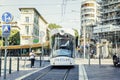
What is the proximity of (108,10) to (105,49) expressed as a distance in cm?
5660

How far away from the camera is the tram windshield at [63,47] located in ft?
102

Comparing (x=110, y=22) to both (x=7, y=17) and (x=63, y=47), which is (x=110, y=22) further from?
(x=7, y=17)

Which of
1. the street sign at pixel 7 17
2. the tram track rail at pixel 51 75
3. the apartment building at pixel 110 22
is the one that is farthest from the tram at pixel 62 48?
the apartment building at pixel 110 22

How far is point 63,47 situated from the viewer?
31.4 m

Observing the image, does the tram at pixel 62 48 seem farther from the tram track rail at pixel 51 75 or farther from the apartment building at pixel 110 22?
the apartment building at pixel 110 22

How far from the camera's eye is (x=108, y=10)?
117 m

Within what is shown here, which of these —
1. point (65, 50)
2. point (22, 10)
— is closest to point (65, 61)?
point (65, 50)

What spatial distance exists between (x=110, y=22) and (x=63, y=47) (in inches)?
3424

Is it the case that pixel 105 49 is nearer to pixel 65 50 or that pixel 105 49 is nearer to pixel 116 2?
pixel 65 50

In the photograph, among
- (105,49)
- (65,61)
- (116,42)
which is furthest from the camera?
(116,42)

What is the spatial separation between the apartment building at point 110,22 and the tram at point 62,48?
7196 cm

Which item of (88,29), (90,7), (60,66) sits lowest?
(60,66)

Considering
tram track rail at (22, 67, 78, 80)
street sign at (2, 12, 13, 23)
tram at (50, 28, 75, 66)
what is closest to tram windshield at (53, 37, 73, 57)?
tram at (50, 28, 75, 66)

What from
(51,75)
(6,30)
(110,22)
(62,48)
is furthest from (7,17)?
(110,22)
